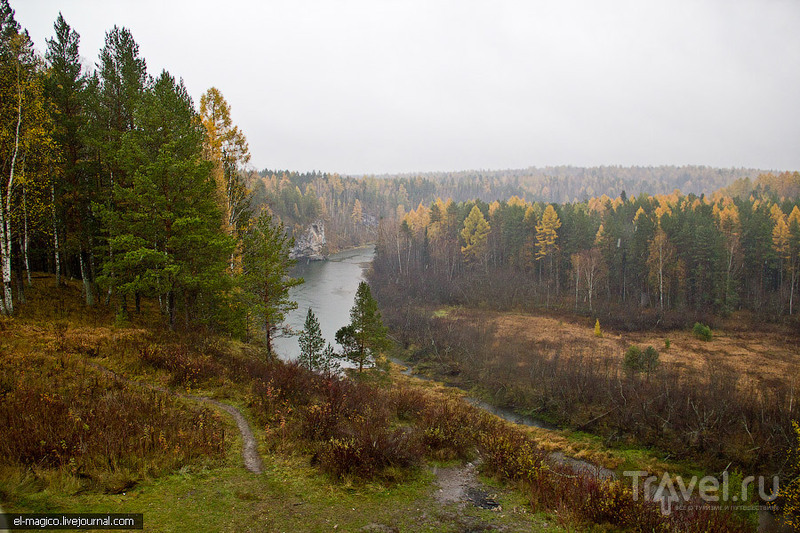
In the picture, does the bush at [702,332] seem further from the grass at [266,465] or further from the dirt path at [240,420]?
the dirt path at [240,420]

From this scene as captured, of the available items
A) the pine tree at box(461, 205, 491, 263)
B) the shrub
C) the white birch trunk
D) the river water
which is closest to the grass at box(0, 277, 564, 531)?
the white birch trunk

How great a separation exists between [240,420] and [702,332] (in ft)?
156

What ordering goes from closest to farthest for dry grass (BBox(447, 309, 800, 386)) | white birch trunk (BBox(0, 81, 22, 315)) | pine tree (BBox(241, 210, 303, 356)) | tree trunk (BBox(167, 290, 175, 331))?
white birch trunk (BBox(0, 81, 22, 315)) → tree trunk (BBox(167, 290, 175, 331)) → pine tree (BBox(241, 210, 303, 356)) → dry grass (BBox(447, 309, 800, 386))

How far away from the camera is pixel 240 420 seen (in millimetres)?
Result: 10781

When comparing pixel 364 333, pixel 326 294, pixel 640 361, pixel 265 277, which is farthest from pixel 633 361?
pixel 326 294

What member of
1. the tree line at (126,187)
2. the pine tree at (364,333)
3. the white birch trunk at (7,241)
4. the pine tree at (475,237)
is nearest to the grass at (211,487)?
the white birch trunk at (7,241)

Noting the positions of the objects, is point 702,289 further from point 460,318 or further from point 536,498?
point 536,498

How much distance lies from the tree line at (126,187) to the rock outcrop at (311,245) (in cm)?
8030

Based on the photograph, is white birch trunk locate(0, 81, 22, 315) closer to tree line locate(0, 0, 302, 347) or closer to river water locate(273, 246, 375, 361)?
tree line locate(0, 0, 302, 347)

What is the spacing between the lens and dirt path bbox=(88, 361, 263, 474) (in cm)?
846

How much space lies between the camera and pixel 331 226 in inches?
5079

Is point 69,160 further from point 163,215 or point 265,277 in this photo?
point 265,277

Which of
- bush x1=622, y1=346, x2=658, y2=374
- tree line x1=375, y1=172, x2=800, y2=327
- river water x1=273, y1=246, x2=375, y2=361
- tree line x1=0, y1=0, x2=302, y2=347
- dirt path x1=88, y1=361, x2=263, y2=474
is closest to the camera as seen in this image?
dirt path x1=88, y1=361, x2=263, y2=474

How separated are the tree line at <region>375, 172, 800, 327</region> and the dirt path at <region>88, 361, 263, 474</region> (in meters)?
47.3
